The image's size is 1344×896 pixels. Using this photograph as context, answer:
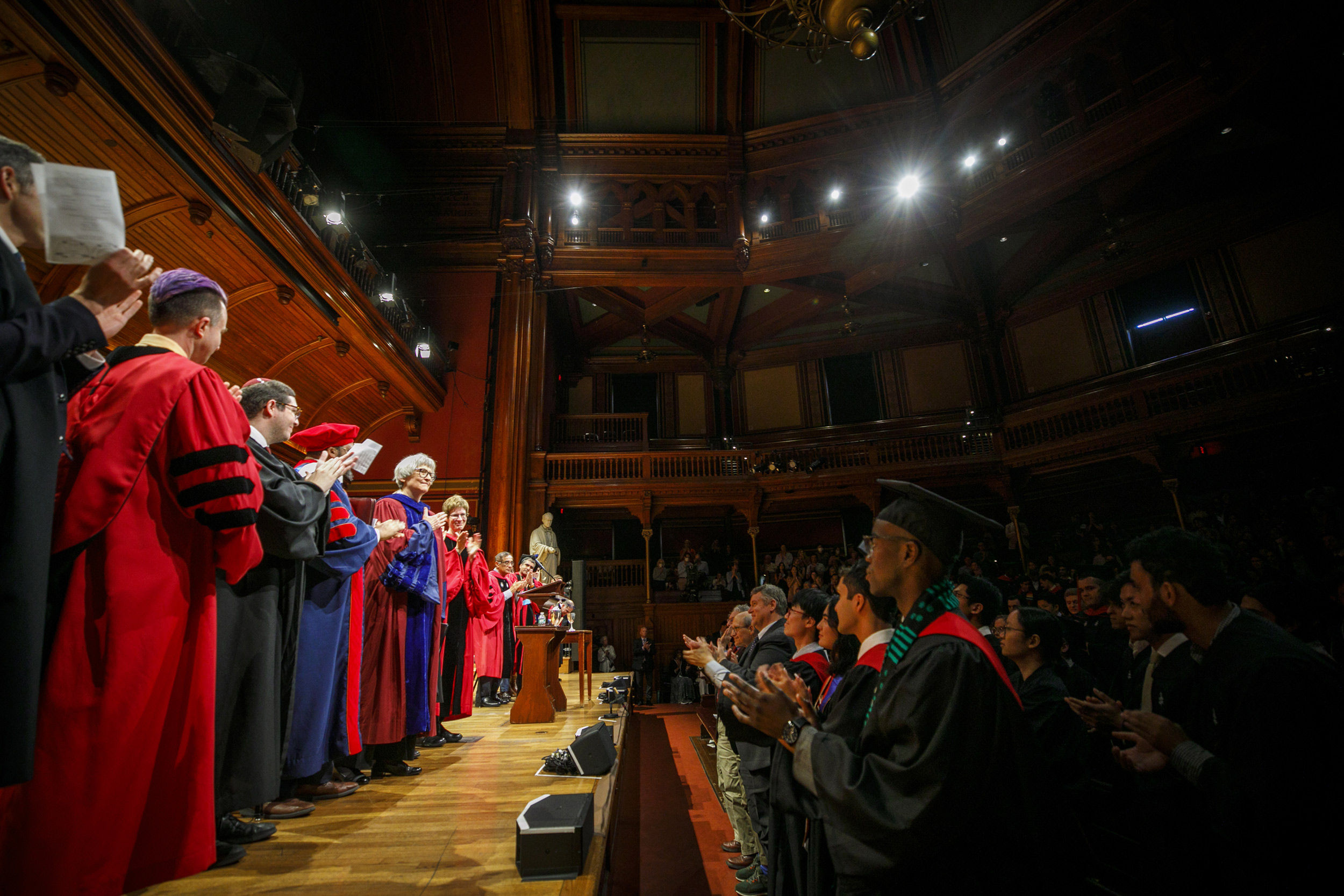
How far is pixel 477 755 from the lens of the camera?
354 cm

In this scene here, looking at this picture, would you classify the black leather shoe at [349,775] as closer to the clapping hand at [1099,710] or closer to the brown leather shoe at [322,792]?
the brown leather shoe at [322,792]

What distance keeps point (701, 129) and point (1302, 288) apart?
11173 millimetres

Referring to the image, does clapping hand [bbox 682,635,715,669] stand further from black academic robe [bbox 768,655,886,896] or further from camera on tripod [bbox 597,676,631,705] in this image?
camera on tripod [bbox 597,676,631,705]

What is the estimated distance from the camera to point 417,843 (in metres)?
1.99

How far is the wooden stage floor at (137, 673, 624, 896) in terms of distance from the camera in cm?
165

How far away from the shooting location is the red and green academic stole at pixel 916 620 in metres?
1.55

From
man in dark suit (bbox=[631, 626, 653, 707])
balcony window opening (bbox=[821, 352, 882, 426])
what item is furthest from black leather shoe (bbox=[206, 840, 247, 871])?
balcony window opening (bbox=[821, 352, 882, 426])

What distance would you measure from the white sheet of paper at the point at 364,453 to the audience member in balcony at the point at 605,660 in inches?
385

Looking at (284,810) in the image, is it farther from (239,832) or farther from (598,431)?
(598,431)

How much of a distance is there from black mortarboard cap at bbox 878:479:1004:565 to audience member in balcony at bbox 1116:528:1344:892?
0.84 metres

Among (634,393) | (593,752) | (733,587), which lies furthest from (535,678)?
(634,393)

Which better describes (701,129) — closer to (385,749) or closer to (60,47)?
(60,47)

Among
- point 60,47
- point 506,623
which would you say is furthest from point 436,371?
point 60,47

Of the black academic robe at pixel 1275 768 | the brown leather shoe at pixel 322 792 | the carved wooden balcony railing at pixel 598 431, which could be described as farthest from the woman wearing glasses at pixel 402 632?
the carved wooden balcony railing at pixel 598 431
